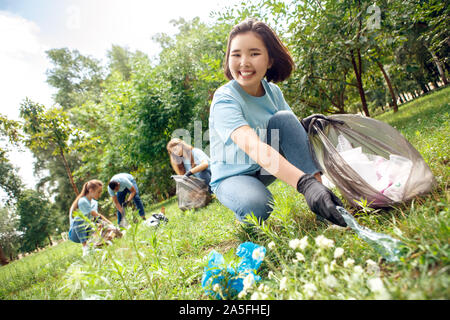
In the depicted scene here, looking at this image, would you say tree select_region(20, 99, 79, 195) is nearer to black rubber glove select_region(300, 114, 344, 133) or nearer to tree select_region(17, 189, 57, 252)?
black rubber glove select_region(300, 114, 344, 133)

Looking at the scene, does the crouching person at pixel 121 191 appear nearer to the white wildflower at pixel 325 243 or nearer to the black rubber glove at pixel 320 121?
the black rubber glove at pixel 320 121

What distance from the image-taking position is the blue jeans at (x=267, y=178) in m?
1.75

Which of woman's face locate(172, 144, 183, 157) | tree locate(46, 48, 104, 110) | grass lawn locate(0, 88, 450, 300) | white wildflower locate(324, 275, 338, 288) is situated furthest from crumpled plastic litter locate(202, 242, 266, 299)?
tree locate(46, 48, 104, 110)

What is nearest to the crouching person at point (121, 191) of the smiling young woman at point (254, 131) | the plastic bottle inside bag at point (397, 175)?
the smiling young woman at point (254, 131)

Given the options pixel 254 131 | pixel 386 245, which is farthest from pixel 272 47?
pixel 386 245

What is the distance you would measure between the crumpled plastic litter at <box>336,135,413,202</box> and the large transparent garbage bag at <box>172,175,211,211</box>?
3.10 m

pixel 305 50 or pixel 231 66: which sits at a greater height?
pixel 305 50

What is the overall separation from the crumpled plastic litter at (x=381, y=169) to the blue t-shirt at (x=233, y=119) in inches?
27.1

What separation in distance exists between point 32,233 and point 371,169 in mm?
32766

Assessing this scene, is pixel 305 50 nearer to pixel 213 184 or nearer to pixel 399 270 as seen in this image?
pixel 213 184

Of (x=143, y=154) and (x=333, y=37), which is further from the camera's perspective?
(x=143, y=154)

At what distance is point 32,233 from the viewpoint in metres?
25.3
